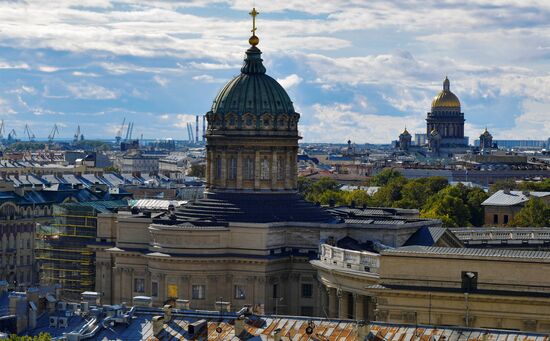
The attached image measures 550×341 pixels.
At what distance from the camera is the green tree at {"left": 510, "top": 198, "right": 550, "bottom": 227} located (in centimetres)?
17200

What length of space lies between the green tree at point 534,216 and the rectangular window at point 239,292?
6313 cm

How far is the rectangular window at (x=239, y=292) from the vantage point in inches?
4493

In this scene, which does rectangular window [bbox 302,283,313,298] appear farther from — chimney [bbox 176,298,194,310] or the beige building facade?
chimney [bbox 176,298,194,310]

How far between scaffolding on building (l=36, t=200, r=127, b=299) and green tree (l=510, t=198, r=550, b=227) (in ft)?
167

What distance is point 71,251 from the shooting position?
135500mm

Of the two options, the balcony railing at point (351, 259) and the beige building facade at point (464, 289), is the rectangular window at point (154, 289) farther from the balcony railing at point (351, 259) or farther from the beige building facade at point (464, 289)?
the beige building facade at point (464, 289)

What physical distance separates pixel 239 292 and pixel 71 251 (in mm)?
25639

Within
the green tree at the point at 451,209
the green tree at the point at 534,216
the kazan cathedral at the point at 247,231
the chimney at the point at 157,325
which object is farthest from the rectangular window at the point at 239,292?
the green tree at the point at 534,216

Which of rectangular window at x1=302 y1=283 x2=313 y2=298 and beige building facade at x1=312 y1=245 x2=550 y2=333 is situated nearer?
beige building facade at x1=312 y1=245 x2=550 y2=333

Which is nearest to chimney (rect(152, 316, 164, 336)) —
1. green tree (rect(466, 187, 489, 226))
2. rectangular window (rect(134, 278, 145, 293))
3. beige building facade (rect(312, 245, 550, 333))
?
beige building facade (rect(312, 245, 550, 333))

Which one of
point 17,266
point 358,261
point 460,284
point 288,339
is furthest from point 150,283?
point 17,266

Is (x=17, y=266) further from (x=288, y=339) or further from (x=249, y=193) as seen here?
(x=288, y=339)

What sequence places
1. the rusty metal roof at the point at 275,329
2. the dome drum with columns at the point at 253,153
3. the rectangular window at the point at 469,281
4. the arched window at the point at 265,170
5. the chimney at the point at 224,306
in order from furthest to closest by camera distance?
the arched window at the point at 265,170 < the dome drum with columns at the point at 253,153 < the chimney at the point at 224,306 < the rectangular window at the point at 469,281 < the rusty metal roof at the point at 275,329

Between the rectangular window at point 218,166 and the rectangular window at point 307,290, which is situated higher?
the rectangular window at point 218,166
